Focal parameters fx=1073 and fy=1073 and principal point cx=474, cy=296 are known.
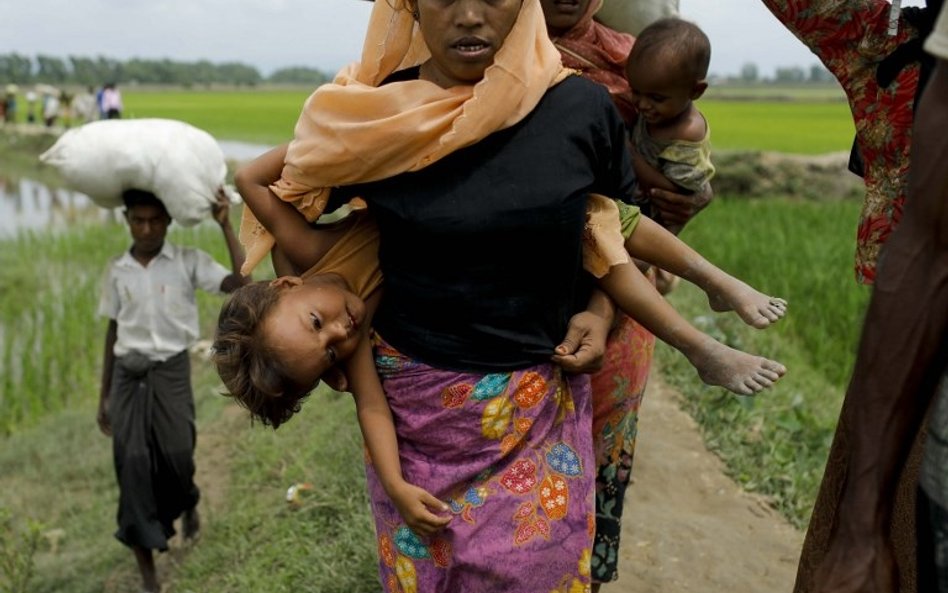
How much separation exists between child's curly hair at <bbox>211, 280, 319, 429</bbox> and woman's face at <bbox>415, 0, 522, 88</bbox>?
20.9 inches

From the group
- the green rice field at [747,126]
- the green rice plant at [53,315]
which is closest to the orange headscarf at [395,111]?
the green rice plant at [53,315]

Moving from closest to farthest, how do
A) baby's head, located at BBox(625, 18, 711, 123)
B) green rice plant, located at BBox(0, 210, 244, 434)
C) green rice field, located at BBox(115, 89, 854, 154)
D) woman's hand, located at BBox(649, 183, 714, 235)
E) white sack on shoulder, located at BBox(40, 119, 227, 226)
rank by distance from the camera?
baby's head, located at BBox(625, 18, 711, 123) < woman's hand, located at BBox(649, 183, 714, 235) < white sack on shoulder, located at BBox(40, 119, 227, 226) < green rice plant, located at BBox(0, 210, 244, 434) < green rice field, located at BBox(115, 89, 854, 154)

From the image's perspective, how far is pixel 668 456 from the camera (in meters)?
4.70

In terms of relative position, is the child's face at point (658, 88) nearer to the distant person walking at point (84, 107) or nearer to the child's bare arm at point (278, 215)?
the child's bare arm at point (278, 215)

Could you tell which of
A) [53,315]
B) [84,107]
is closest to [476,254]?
[53,315]

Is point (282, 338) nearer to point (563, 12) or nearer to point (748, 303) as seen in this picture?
point (748, 303)

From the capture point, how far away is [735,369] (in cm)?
195

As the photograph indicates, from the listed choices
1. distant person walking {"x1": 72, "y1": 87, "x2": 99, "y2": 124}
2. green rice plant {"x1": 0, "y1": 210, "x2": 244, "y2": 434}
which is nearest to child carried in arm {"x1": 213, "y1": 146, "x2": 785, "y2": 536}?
green rice plant {"x1": 0, "y1": 210, "x2": 244, "y2": 434}

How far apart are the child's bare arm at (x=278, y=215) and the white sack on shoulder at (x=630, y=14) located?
0.96 meters

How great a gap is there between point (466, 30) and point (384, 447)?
76cm

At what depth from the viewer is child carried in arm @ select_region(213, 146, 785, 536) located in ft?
6.32

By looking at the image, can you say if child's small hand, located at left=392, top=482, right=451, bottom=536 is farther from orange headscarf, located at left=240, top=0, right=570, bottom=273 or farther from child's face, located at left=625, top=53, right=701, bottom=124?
child's face, located at left=625, top=53, right=701, bottom=124

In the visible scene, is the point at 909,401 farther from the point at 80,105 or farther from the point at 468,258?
the point at 80,105

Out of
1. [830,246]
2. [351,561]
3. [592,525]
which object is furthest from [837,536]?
[830,246]
